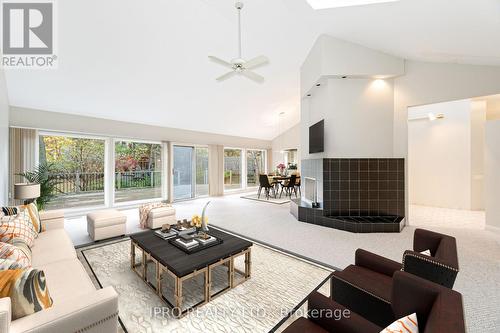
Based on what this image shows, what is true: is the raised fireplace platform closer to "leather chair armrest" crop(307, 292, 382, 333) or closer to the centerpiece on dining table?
"leather chair armrest" crop(307, 292, 382, 333)

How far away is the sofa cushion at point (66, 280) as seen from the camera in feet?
4.71

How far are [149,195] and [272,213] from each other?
12.9 ft

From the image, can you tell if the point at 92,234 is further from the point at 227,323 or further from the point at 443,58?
the point at 443,58

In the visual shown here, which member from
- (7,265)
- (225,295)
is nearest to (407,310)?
(225,295)

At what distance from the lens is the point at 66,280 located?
160 centimetres

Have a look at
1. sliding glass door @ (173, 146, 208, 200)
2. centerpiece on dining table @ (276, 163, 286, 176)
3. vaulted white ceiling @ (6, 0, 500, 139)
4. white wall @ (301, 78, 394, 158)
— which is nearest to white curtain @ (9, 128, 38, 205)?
vaulted white ceiling @ (6, 0, 500, 139)

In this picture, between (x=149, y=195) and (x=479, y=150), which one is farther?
(x=149, y=195)

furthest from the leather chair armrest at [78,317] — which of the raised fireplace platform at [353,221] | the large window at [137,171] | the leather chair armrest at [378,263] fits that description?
the large window at [137,171]

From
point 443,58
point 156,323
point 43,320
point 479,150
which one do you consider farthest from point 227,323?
point 479,150

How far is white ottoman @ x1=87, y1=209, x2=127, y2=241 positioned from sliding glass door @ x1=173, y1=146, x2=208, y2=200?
343cm

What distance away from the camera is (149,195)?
648 cm

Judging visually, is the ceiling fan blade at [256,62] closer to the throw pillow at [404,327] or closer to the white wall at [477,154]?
the throw pillow at [404,327]

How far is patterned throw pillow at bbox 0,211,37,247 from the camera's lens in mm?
1936

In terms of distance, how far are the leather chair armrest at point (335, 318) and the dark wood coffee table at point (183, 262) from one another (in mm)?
1022
